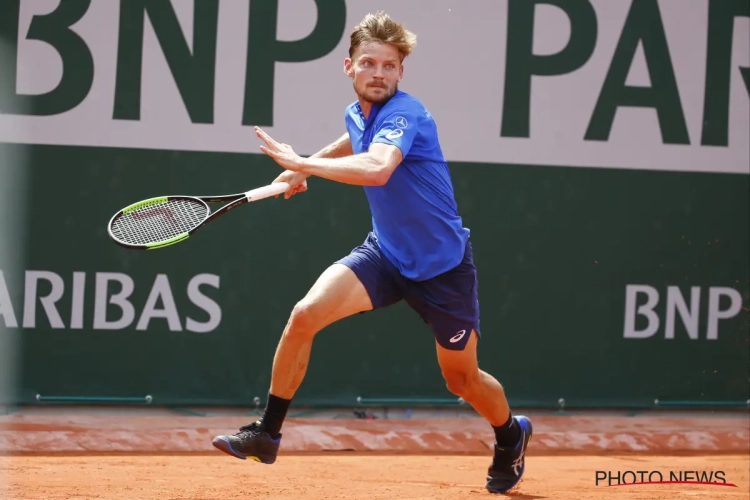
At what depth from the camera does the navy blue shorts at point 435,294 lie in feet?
12.4

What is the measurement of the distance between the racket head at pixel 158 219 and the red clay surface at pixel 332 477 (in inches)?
40.8

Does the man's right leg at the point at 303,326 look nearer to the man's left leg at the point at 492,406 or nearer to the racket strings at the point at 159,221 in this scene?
the man's left leg at the point at 492,406

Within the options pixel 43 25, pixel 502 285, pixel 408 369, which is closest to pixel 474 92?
pixel 502 285

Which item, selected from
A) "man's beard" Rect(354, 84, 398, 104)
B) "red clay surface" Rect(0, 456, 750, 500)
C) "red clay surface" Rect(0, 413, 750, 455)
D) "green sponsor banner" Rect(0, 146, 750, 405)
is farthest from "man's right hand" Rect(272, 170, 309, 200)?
"red clay surface" Rect(0, 413, 750, 455)

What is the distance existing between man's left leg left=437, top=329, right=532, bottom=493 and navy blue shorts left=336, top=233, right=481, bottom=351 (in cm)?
5

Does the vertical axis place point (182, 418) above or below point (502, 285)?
below

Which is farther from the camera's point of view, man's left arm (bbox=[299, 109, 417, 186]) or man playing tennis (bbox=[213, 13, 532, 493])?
man playing tennis (bbox=[213, 13, 532, 493])

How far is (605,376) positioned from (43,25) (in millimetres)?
3456

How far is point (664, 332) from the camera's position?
574cm

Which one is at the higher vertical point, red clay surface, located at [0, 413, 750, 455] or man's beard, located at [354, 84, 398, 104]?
man's beard, located at [354, 84, 398, 104]

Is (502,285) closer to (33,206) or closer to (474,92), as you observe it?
(474,92)

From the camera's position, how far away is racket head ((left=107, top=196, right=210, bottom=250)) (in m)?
3.57

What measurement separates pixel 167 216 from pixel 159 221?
0.04 meters

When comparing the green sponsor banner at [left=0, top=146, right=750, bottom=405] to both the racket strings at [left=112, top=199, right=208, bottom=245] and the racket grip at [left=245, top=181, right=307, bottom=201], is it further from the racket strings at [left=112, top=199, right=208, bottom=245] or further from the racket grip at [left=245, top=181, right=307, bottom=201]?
the racket grip at [left=245, top=181, right=307, bottom=201]
